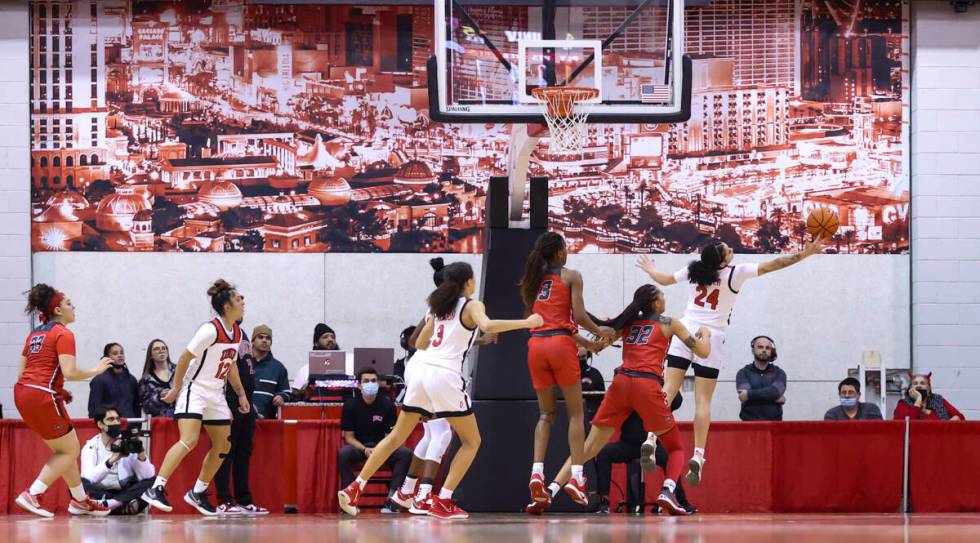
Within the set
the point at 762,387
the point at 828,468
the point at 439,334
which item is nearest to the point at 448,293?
the point at 439,334

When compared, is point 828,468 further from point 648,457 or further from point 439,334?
point 439,334

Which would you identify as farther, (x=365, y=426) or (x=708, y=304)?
(x=365, y=426)

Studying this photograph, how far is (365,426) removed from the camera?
12281mm

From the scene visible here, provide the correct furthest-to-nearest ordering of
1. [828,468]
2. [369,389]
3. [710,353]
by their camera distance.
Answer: [828,468] < [369,389] < [710,353]

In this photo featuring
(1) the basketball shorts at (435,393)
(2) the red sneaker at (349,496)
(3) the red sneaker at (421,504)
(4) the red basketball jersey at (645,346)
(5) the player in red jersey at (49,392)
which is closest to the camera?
(1) the basketball shorts at (435,393)

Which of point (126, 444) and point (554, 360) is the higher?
point (554, 360)

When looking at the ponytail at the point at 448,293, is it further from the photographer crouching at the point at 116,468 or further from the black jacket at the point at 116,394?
the black jacket at the point at 116,394

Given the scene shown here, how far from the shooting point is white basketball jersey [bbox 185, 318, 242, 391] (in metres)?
11.0

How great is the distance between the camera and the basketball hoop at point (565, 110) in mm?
11758

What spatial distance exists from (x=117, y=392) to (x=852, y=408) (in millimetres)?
7951

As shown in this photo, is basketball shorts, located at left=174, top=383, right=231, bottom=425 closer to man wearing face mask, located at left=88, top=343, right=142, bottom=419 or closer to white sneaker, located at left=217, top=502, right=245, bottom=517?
white sneaker, located at left=217, top=502, right=245, bottom=517

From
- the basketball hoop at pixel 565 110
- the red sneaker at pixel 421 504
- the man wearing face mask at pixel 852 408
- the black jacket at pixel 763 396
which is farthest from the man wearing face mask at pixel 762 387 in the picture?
the red sneaker at pixel 421 504

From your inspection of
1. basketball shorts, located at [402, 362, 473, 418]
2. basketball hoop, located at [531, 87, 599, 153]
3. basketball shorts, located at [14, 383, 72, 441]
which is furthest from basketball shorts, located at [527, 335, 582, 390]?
basketball shorts, located at [14, 383, 72, 441]

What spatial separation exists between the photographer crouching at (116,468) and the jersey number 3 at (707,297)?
208 inches
